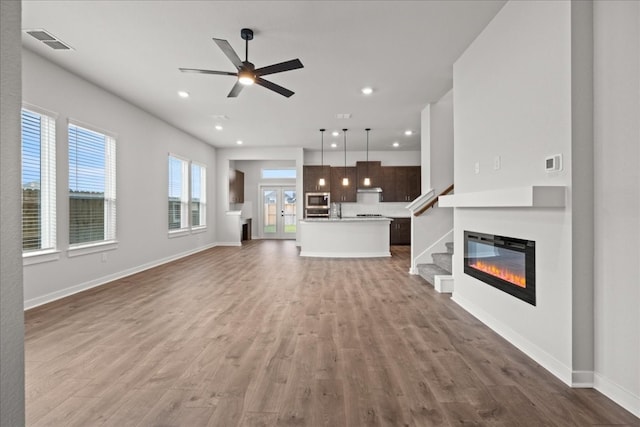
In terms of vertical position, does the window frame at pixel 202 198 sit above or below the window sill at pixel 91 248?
above

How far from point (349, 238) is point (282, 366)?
207 inches

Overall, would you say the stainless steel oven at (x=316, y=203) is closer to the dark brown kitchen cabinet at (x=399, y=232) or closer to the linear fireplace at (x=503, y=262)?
the dark brown kitchen cabinet at (x=399, y=232)

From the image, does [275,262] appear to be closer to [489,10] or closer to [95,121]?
[95,121]

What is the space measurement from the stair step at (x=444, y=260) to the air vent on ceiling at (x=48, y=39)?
547 centimetres

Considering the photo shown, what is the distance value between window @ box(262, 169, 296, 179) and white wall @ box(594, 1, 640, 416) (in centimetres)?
1019

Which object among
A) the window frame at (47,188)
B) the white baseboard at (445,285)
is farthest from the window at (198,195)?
the white baseboard at (445,285)

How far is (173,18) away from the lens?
10.2 feet

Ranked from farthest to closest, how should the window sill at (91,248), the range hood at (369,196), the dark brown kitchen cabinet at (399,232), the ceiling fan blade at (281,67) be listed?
the range hood at (369,196), the dark brown kitchen cabinet at (399,232), the window sill at (91,248), the ceiling fan blade at (281,67)

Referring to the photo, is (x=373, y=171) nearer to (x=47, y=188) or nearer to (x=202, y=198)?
(x=202, y=198)

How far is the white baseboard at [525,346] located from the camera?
2.12 meters

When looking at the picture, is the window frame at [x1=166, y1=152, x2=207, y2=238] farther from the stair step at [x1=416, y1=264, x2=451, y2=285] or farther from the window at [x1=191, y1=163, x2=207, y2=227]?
the stair step at [x1=416, y1=264, x2=451, y2=285]

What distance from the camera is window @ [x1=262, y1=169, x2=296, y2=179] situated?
466 inches

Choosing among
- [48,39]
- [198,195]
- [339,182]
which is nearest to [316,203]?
[339,182]

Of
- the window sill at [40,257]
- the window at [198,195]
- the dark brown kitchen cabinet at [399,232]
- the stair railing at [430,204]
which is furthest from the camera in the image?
the dark brown kitchen cabinet at [399,232]
